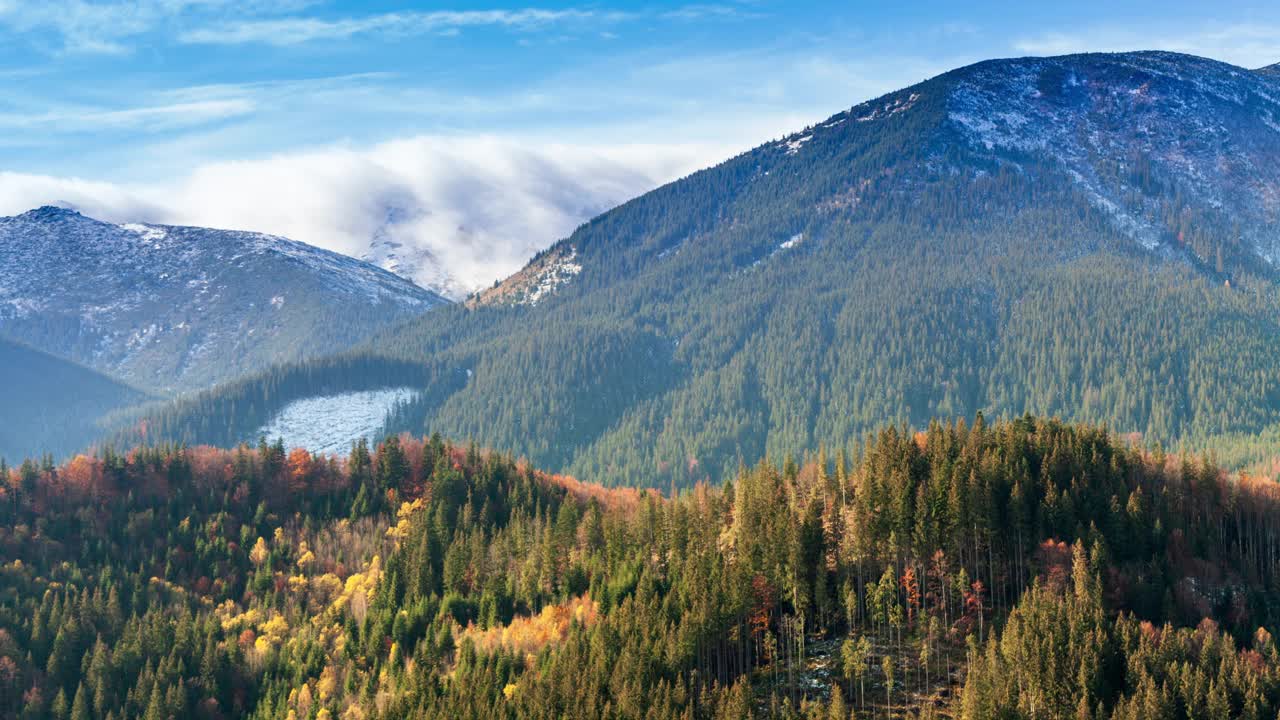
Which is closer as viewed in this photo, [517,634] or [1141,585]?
[1141,585]

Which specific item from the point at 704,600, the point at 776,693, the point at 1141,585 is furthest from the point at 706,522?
the point at 1141,585

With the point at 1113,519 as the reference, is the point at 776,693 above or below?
below

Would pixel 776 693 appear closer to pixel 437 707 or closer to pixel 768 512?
pixel 768 512

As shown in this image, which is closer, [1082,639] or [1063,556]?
[1082,639]

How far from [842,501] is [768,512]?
38.2ft

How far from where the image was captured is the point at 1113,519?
171 metres

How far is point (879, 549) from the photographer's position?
16675cm

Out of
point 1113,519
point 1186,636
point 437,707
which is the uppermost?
point 1113,519

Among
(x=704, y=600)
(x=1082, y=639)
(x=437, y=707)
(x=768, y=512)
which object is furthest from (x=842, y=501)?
(x=437, y=707)

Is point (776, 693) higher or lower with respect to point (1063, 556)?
lower

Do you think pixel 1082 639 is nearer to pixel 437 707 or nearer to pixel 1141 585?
pixel 1141 585

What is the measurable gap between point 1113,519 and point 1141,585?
1178cm

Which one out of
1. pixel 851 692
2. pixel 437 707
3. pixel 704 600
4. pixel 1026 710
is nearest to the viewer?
pixel 1026 710

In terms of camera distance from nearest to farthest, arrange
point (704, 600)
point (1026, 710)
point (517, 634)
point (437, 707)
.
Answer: point (1026, 710) < point (704, 600) < point (437, 707) < point (517, 634)
